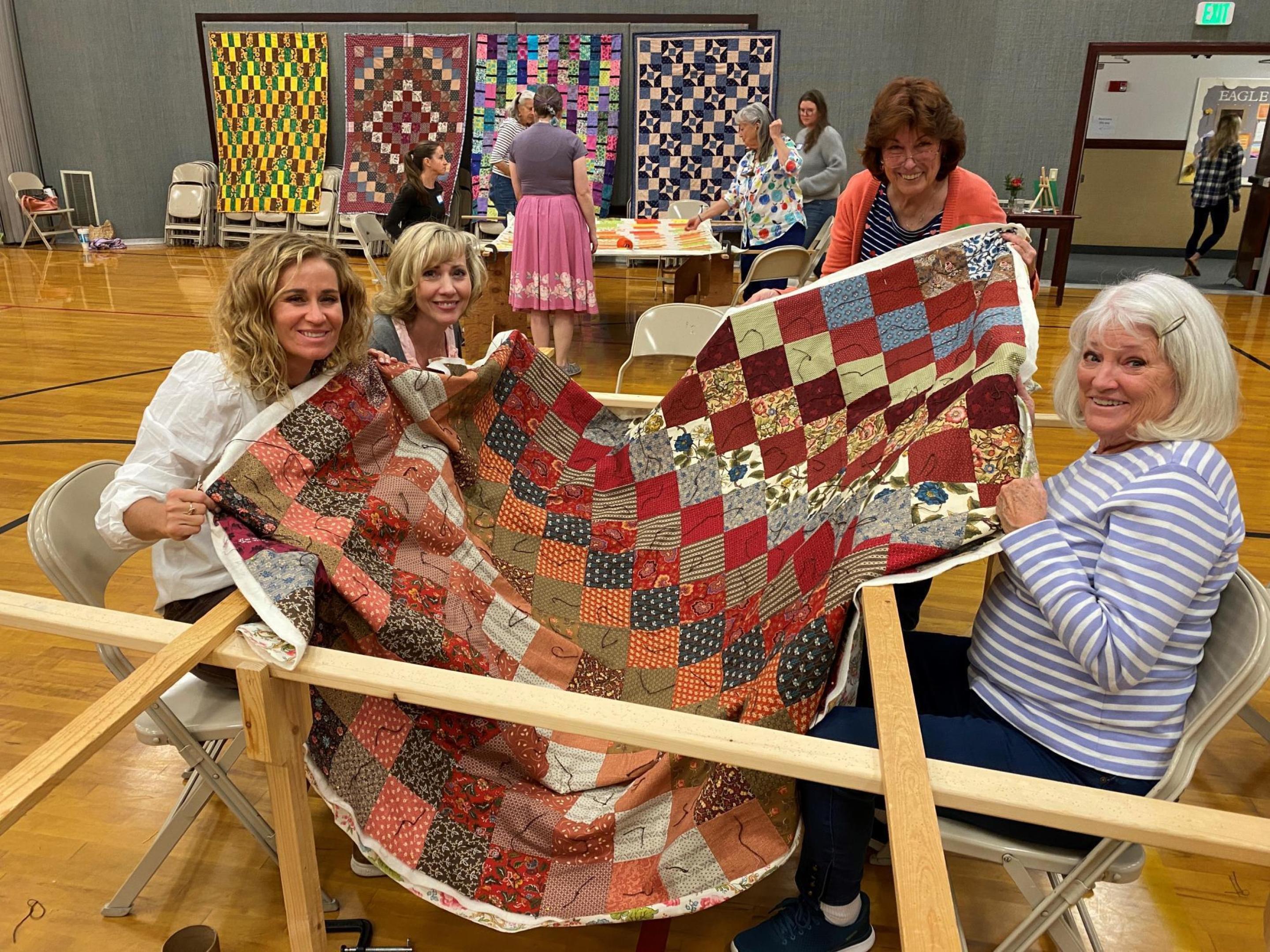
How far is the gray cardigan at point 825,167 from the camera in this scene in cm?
543

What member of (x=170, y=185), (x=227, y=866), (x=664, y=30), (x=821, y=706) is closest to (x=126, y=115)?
(x=170, y=185)

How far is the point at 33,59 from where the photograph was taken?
935cm

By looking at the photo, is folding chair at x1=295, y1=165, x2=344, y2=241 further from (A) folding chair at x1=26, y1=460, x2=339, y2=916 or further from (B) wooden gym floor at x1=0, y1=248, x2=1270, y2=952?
(A) folding chair at x1=26, y1=460, x2=339, y2=916

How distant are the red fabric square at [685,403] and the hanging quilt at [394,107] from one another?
284 inches

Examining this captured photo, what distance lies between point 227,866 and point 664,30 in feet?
26.7

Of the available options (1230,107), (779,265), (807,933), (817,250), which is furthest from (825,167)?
(1230,107)

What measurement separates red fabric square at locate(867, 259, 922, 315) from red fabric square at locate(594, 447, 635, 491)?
63 centimetres

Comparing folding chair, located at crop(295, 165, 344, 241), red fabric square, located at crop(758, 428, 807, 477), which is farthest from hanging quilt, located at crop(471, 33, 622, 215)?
red fabric square, located at crop(758, 428, 807, 477)

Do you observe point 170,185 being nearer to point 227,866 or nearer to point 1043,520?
point 227,866

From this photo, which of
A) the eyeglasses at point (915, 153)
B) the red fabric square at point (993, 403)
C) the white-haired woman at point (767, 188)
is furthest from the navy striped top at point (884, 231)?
the white-haired woman at point (767, 188)

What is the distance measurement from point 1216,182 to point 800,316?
8392mm

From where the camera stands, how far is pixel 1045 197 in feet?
22.6

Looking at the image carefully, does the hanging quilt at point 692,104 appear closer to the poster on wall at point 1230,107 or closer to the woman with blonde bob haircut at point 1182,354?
the poster on wall at point 1230,107

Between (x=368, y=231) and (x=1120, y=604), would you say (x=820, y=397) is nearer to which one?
(x=1120, y=604)
